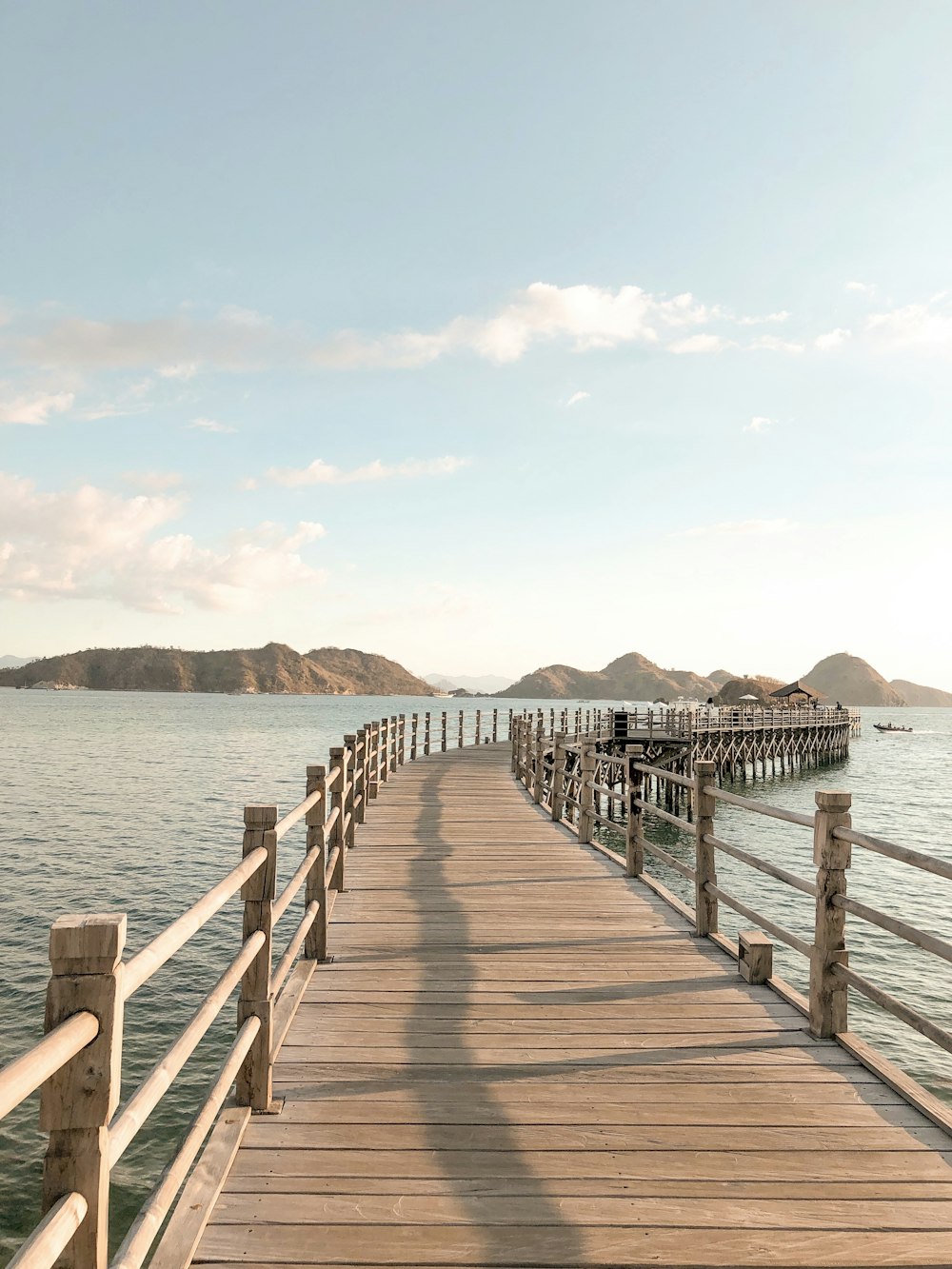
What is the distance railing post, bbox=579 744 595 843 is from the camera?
9.56m

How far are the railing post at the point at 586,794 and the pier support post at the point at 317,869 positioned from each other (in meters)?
4.30

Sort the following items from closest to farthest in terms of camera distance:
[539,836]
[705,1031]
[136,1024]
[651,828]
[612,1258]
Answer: [612,1258], [705,1031], [136,1024], [539,836], [651,828]

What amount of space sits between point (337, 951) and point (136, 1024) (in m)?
4.77

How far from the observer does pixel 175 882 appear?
16.1 metres

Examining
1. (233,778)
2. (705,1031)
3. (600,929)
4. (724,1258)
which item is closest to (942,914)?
(600,929)

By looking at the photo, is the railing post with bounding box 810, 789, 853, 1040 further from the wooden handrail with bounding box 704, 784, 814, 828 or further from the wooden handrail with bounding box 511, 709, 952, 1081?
the wooden handrail with bounding box 704, 784, 814, 828

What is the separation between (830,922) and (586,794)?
544 centimetres

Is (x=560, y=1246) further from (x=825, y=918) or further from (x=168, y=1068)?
(x=825, y=918)

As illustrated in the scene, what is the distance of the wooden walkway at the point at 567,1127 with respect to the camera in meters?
2.80

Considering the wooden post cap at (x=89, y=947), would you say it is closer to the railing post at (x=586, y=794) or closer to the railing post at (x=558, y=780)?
the railing post at (x=586, y=794)

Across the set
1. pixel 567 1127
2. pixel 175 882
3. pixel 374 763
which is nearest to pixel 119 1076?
pixel 567 1127

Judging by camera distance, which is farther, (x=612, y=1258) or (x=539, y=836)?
(x=539, y=836)

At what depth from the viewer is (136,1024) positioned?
9250 millimetres

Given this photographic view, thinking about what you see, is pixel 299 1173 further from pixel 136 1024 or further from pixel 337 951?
pixel 136 1024
